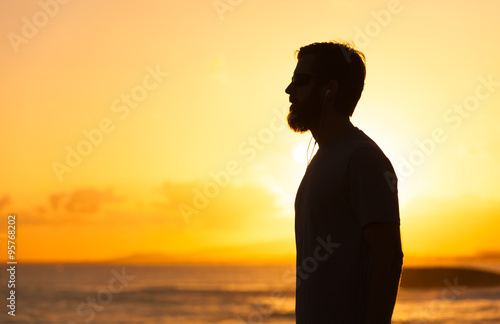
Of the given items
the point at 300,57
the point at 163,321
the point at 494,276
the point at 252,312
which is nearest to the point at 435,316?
the point at 252,312

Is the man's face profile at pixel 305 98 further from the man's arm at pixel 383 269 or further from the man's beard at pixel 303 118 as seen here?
the man's arm at pixel 383 269

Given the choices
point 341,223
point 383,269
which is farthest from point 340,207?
point 383,269

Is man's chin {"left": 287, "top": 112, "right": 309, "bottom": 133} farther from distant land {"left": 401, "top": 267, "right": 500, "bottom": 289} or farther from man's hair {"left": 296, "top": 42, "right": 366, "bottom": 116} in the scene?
distant land {"left": 401, "top": 267, "right": 500, "bottom": 289}

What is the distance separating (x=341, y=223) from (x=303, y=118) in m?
0.48

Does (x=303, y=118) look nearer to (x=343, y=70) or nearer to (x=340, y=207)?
(x=343, y=70)

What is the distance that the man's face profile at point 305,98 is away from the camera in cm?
262

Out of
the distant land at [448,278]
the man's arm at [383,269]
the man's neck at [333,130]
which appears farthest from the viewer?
the distant land at [448,278]

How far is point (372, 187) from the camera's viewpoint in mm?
2307

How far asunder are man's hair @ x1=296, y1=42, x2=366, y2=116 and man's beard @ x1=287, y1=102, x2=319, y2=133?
0.34 feet

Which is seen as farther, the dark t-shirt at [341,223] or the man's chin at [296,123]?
the man's chin at [296,123]

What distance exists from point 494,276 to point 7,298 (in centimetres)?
4256

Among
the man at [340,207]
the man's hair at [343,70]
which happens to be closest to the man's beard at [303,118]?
the man at [340,207]

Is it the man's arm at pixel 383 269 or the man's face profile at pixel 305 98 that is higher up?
the man's face profile at pixel 305 98

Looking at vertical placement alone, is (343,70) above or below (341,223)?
above
